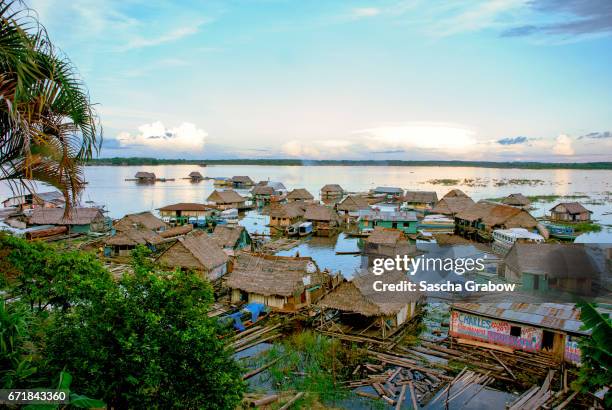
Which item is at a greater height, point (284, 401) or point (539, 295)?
point (539, 295)

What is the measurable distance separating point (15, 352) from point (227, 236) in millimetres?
20661

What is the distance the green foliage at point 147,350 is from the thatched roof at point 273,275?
1047 centimetres

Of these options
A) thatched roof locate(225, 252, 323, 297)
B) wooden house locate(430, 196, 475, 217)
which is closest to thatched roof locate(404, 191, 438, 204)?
wooden house locate(430, 196, 475, 217)

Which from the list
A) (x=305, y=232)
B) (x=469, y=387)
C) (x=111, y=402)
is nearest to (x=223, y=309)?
(x=469, y=387)

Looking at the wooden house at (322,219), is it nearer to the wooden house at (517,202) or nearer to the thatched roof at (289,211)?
the thatched roof at (289,211)

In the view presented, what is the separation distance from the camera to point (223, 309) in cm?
1725

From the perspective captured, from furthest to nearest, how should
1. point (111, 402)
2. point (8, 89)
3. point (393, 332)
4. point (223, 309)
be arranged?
point (223, 309) < point (393, 332) < point (111, 402) < point (8, 89)

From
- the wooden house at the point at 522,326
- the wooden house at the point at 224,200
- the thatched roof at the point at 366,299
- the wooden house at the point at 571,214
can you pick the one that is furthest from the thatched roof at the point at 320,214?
the wooden house at the point at 522,326

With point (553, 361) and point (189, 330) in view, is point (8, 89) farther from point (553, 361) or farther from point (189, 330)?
point (553, 361)

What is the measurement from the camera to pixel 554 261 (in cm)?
1680

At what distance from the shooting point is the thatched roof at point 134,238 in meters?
26.1

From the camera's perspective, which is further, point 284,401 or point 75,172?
point 284,401

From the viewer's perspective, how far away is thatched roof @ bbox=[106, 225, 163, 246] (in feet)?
85.5

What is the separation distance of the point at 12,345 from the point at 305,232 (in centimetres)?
3110
